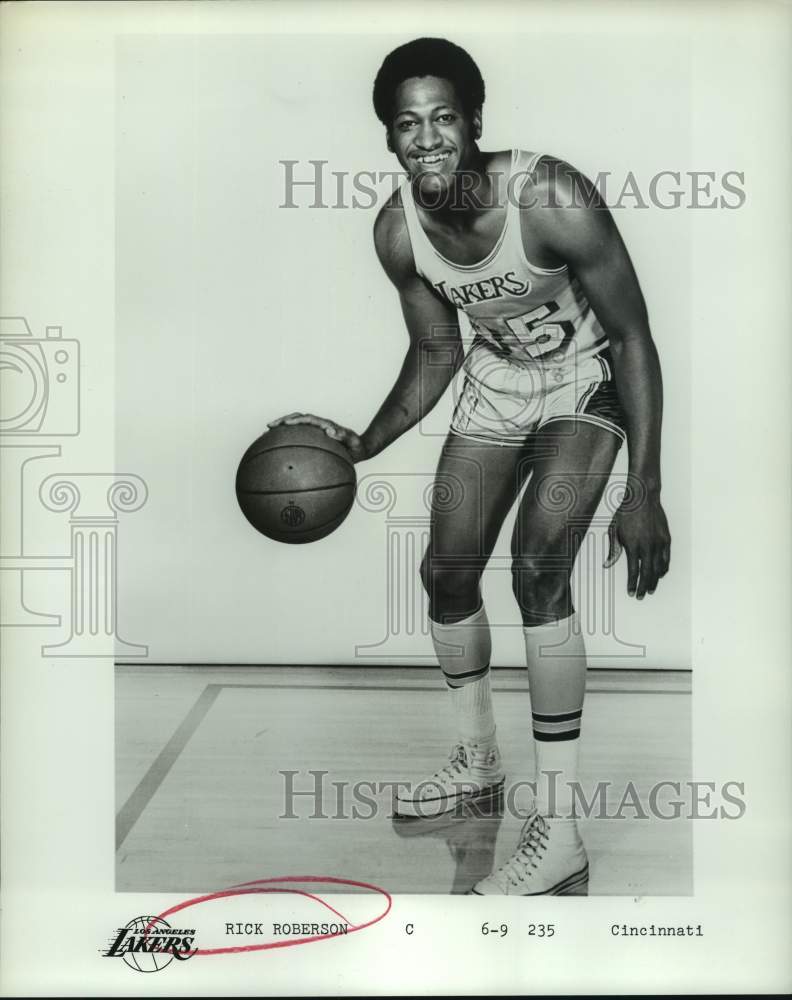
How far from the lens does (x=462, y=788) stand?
2654mm

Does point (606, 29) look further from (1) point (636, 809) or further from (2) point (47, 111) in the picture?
(1) point (636, 809)

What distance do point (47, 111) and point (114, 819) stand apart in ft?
5.57

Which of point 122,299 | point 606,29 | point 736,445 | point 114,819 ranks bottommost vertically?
point 114,819

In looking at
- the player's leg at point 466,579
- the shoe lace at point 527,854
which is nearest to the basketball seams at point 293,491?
the player's leg at point 466,579

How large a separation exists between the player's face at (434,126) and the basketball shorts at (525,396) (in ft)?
1.40

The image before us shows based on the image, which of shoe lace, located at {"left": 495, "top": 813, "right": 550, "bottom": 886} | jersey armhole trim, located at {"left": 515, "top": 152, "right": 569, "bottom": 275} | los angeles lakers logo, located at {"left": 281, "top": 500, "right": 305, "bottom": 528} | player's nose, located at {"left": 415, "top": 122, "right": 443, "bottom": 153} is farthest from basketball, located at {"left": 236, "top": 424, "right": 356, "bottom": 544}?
→ shoe lace, located at {"left": 495, "top": 813, "right": 550, "bottom": 886}

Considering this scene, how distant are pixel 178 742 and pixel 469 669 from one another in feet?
2.39

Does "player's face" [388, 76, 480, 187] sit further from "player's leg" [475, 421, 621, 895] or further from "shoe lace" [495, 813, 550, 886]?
"shoe lace" [495, 813, 550, 886]

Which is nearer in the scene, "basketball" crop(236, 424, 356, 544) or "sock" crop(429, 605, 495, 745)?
"basketball" crop(236, 424, 356, 544)

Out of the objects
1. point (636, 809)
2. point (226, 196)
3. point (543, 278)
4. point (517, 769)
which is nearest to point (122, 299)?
point (226, 196)

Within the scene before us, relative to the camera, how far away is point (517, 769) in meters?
2.65

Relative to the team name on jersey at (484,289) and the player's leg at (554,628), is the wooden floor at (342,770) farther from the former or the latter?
the team name on jersey at (484,289)

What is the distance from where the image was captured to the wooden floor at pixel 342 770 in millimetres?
2625

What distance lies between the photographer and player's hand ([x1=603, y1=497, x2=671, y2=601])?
2617 millimetres
